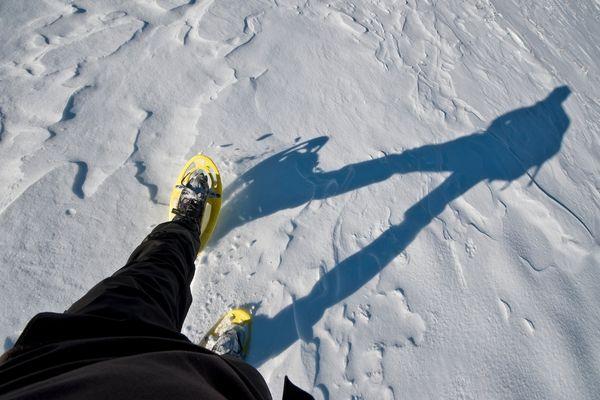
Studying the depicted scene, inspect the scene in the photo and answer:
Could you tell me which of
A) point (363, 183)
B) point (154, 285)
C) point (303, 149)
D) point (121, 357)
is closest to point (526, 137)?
point (363, 183)

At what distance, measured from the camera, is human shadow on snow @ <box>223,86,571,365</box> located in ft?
6.09

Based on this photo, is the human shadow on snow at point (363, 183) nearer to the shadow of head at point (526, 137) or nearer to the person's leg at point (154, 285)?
the shadow of head at point (526, 137)

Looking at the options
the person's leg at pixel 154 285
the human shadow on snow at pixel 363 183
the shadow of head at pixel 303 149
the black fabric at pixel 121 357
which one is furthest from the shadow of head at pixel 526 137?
the black fabric at pixel 121 357

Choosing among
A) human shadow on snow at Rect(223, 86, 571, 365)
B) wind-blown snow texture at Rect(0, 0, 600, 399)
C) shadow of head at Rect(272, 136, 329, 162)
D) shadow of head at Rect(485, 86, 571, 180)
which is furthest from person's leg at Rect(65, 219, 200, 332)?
shadow of head at Rect(485, 86, 571, 180)

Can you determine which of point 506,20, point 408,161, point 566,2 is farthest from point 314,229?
point 566,2

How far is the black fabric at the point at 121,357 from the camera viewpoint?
69 cm

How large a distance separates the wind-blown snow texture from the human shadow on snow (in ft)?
0.04

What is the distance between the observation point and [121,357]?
821mm

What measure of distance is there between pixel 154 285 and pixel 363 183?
4.82 ft

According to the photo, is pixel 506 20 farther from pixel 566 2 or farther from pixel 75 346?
pixel 75 346

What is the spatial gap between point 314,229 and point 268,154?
0.56 metres

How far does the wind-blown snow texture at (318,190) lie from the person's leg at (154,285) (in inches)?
13.5

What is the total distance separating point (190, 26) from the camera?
9.38 ft

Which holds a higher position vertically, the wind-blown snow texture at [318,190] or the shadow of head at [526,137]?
the shadow of head at [526,137]
